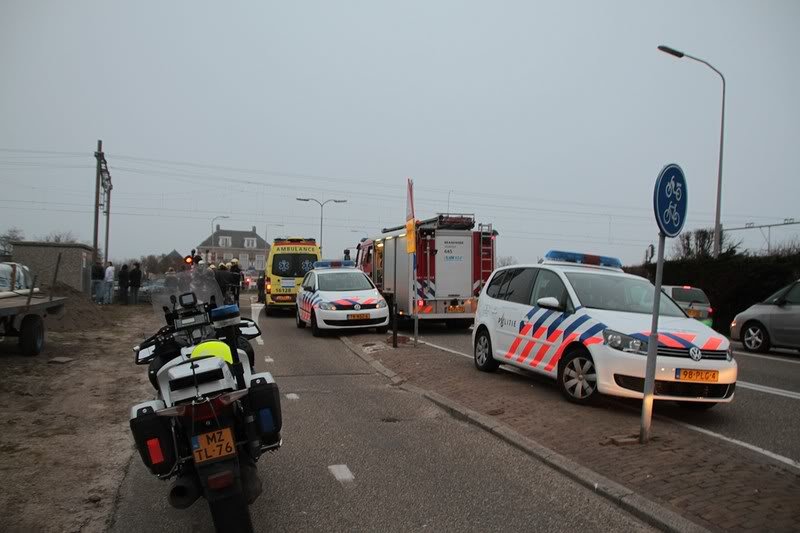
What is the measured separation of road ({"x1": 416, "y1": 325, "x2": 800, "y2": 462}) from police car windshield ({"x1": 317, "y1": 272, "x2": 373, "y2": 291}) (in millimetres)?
8604

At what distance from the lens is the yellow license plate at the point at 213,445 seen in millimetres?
3508

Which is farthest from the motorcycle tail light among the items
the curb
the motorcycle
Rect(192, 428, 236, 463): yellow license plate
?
the curb

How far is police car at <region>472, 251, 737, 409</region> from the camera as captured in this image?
20.9ft

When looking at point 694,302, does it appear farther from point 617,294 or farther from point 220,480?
point 220,480

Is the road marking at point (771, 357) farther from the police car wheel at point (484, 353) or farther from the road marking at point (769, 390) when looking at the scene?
the police car wheel at point (484, 353)

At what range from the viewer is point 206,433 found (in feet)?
11.7

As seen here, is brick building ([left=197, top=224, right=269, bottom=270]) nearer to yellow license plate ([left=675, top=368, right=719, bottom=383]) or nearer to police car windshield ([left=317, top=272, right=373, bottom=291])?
police car windshield ([left=317, top=272, right=373, bottom=291])

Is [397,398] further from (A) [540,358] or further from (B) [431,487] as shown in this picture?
(B) [431,487]

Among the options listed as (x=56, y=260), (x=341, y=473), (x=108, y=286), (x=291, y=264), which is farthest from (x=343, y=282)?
(x=108, y=286)

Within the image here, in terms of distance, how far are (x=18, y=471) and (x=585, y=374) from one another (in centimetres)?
554

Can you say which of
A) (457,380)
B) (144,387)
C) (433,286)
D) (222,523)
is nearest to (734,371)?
(457,380)

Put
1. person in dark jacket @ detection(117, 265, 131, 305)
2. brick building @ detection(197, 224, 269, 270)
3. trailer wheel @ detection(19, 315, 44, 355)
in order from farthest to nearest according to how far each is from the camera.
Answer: brick building @ detection(197, 224, 269, 270) < person in dark jacket @ detection(117, 265, 131, 305) < trailer wheel @ detection(19, 315, 44, 355)

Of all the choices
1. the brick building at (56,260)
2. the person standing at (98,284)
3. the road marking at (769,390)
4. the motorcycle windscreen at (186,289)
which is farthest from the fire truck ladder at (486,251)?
the person standing at (98,284)

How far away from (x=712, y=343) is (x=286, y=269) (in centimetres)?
1738
